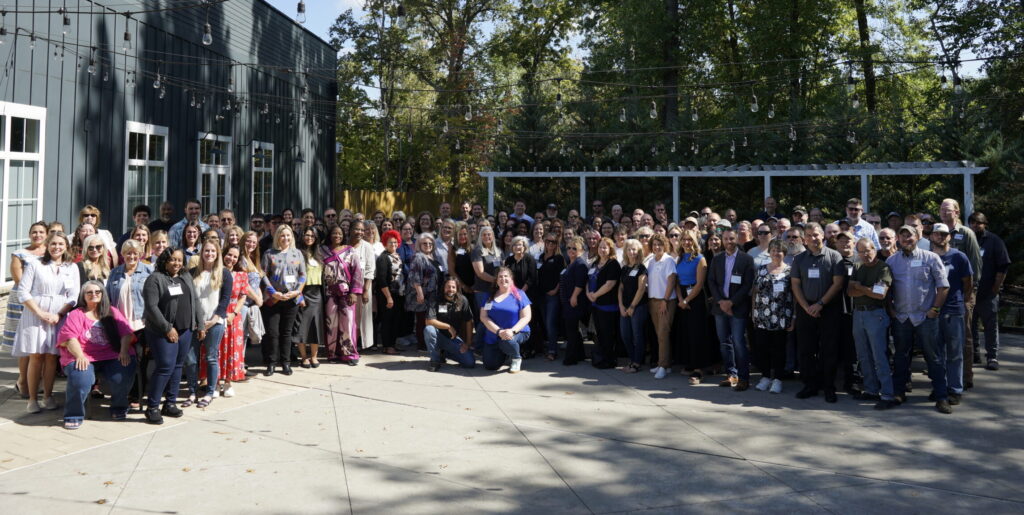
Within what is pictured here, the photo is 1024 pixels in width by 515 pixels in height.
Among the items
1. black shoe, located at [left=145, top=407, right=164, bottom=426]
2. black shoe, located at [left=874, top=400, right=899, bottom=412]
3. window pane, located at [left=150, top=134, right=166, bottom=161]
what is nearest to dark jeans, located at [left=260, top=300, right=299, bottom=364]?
black shoe, located at [left=145, top=407, right=164, bottom=426]

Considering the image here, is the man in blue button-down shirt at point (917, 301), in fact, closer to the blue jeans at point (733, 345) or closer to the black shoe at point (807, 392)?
the black shoe at point (807, 392)

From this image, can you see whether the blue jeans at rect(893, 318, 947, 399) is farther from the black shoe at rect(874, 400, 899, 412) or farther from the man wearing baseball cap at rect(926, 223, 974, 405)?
the black shoe at rect(874, 400, 899, 412)

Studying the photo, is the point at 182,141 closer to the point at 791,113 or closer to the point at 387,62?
the point at 791,113

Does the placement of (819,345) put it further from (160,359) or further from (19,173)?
(19,173)

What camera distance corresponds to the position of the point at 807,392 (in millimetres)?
8500

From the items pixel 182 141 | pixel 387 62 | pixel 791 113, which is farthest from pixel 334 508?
pixel 387 62

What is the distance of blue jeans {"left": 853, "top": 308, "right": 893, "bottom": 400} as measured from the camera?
8047 millimetres

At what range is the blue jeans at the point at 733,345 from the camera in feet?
29.0

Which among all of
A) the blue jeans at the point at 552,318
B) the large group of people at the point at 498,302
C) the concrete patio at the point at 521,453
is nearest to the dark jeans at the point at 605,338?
the large group of people at the point at 498,302

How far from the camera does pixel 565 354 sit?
35.6 feet

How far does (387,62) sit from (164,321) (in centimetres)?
3413

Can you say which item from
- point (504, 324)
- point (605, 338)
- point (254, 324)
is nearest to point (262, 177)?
point (254, 324)

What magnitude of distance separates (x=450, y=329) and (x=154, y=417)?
12.2ft

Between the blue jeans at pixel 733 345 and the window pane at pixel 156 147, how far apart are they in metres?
11.7
